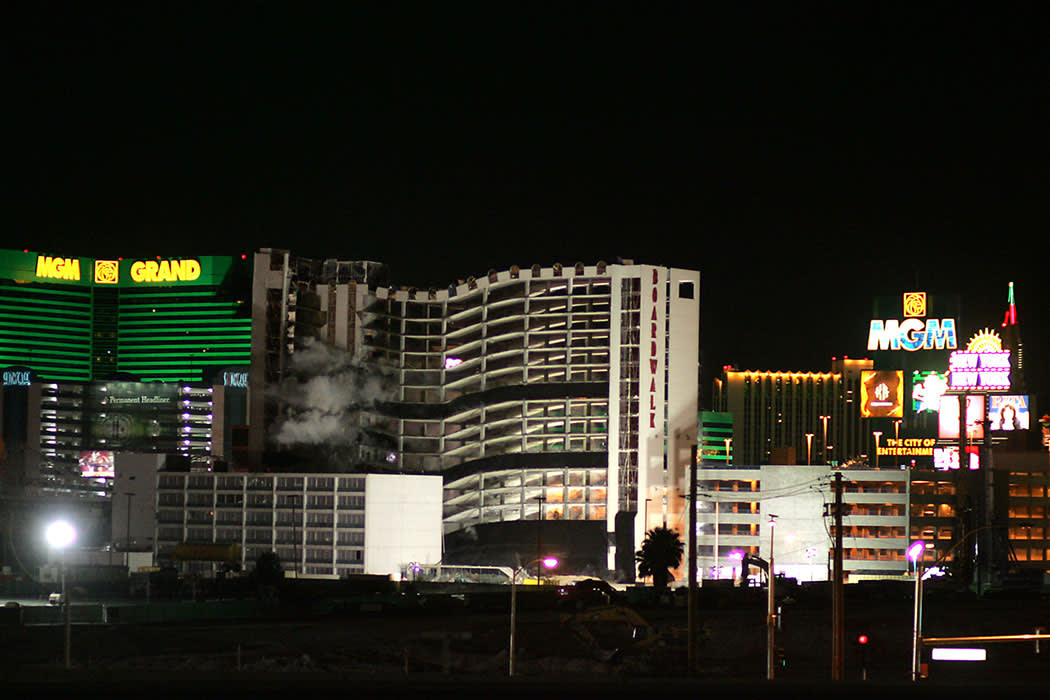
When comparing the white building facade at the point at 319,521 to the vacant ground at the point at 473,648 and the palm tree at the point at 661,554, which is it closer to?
the palm tree at the point at 661,554

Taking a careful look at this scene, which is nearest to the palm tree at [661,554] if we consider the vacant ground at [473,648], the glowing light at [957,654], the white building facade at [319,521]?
the vacant ground at [473,648]

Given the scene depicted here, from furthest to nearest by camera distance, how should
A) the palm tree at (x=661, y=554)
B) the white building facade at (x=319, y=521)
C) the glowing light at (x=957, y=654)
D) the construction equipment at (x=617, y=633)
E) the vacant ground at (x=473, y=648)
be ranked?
1. the white building facade at (x=319, y=521)
2. the palm tree at (x=661, y=554)
3. the construction equipment at (x=617, y=633)
4. the vacant ground at (x=473, y=648)
5. the glowing light at (x=957, y=654)

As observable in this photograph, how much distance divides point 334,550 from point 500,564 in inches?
915

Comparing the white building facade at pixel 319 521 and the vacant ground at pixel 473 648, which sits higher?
the white building facade at pixel 319 521

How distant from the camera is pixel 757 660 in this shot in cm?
8938

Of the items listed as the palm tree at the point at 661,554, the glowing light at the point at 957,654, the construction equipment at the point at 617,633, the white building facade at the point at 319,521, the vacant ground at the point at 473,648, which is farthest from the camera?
the white building facade at the point at 319,521

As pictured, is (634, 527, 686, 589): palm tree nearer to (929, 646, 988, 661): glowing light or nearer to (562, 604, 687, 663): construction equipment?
(562, 604, 687, 663): construction equipment

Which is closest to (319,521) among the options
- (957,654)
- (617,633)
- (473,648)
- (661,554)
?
(661,554)

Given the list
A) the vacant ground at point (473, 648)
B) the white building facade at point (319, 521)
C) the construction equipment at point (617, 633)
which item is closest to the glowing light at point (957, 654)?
the vacant ground at point (473, 648)

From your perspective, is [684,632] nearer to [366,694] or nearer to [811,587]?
[366,694]

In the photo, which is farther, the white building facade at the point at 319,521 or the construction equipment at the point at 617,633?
the white building facade at the point at 319,521

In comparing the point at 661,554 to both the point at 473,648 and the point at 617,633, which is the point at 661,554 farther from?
the point at 473,648

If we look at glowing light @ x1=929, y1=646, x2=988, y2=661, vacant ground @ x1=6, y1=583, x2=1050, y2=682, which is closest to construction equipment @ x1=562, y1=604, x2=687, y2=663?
vacant ground @ x1=6, y1=583, x2=1050, y2=682

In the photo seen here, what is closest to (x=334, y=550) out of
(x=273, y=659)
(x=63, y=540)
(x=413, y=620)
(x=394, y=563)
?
(x=394, y=563)
